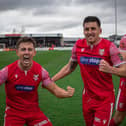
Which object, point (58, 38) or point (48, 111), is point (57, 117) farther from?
point (58, 38)

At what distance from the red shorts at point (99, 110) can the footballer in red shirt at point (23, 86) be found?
70 cm

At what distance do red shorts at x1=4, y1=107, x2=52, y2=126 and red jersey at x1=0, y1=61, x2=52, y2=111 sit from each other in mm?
71

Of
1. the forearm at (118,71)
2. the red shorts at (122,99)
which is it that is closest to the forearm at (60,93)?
the forearm at (118,71)

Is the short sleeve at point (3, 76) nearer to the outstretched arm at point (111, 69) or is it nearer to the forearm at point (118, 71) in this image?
the outstretched arm at point (111, 69)

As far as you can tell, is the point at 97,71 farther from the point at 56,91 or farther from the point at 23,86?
the point at 23,86

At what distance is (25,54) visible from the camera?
333 centimetres

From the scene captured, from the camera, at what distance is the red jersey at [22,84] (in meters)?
3.33

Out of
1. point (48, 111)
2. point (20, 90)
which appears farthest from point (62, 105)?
point (20, 90)

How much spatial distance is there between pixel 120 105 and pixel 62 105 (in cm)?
262

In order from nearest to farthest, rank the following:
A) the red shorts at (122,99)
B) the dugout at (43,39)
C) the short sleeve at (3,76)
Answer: the short sleeve at (3,76), the red shorts at (122,99), the dugout at (43,39)

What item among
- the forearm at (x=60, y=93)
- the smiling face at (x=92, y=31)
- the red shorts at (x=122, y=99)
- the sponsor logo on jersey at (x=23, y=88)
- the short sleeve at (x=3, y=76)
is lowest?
the red shorts at (x=122, y=99)

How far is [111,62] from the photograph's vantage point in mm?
3592

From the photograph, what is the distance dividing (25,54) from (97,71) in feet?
3.67

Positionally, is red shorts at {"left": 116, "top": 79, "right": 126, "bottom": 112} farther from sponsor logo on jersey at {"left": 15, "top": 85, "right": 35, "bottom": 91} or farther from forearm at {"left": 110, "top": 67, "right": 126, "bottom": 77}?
sponsor logo on jersey at {"left": 15, "top": 85, "right": 35, "bottom": 91}
